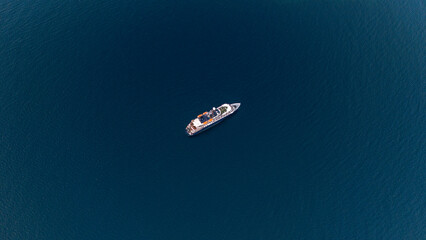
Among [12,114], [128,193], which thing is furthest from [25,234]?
[12,114]

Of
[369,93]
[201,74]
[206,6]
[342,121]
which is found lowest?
[342,121]

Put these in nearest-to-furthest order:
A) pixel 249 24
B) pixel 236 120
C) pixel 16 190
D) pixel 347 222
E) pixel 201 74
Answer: pixel 347 222 → pixel 16 190 → pixel 236 120 → pixel 201 74 → pixel 249 24

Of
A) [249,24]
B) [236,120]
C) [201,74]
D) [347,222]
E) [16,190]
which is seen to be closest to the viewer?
[347,222]

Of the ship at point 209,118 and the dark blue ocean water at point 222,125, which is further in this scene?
the ship at point 209,118

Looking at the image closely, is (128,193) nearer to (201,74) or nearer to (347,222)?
(201,74)

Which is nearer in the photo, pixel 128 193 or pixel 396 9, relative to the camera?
pixel 128 193
